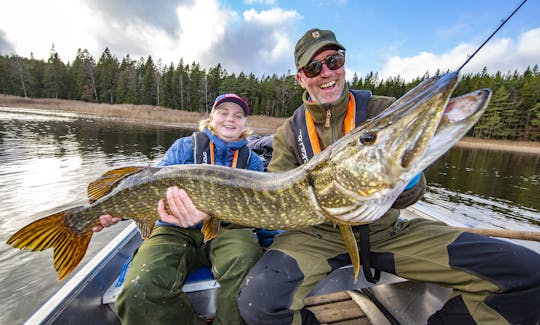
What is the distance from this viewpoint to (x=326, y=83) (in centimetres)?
197

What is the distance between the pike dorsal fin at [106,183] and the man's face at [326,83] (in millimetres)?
1364

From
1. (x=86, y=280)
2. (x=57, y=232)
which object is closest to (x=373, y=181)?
(x=86, y=280)

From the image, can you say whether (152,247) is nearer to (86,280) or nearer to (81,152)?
(86,280)

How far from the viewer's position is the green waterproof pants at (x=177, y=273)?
141 cm

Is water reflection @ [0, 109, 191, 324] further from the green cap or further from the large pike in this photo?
the green cap

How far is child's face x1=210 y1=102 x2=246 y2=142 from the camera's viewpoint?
2.35 m

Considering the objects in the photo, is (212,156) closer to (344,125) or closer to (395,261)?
(344,125)

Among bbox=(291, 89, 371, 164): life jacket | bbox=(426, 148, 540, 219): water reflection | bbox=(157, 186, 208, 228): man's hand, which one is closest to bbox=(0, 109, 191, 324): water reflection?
bbox=(157, 186, 208, 228): man's hand

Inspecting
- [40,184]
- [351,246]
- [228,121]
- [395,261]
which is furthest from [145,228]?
[40,184]

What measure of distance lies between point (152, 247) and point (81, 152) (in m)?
9.34

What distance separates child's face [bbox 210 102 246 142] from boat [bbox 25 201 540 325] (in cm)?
109

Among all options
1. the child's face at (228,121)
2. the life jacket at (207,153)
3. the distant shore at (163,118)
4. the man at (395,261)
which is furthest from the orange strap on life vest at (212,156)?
the distant shore at (163,118)

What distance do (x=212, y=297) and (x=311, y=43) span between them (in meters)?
1.87

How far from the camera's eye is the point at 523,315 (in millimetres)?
1303
